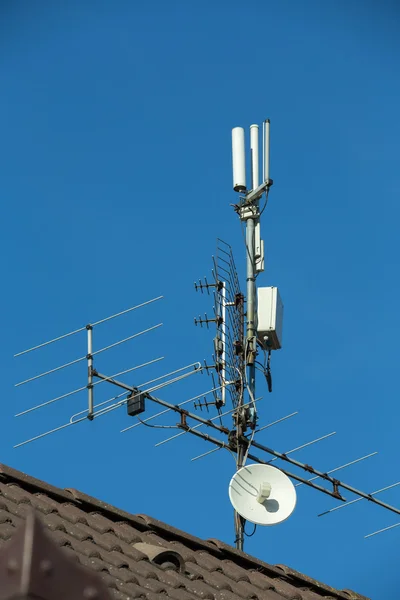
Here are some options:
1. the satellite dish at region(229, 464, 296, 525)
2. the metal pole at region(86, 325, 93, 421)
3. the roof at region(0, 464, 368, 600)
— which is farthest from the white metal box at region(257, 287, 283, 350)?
the roof at region(0, 464, 368, 600)

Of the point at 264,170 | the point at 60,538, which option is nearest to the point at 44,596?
the point at 60,538

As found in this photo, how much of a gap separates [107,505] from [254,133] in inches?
308

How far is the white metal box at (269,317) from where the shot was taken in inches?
→ 455

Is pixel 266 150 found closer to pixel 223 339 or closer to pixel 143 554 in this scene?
pixel 223 339

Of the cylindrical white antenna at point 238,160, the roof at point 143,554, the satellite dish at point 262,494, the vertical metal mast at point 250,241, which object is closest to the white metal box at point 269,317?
the vertical metal mast at point 250,241

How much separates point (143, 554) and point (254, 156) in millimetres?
8098

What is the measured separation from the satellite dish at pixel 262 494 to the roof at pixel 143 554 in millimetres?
3059

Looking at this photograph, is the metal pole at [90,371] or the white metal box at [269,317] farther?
the white metal box at [269,317]

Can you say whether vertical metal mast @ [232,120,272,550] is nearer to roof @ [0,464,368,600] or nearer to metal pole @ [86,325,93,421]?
metal pole @ [86,325,93,421]

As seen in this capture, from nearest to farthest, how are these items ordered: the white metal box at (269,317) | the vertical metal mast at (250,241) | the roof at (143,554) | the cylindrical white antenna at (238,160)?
1. the roof at (143,554)
2. the vertical metal mast at (250,241)
3. the white metal box at (269,317)
4. the cylindrical white antenna at (238,160)

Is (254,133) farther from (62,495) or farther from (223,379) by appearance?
(62,495)

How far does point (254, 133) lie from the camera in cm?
1268

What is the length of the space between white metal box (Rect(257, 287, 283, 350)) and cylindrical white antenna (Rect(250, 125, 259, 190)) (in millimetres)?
1411

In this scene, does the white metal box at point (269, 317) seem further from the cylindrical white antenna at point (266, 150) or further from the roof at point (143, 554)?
the roof at point (143, 554)
